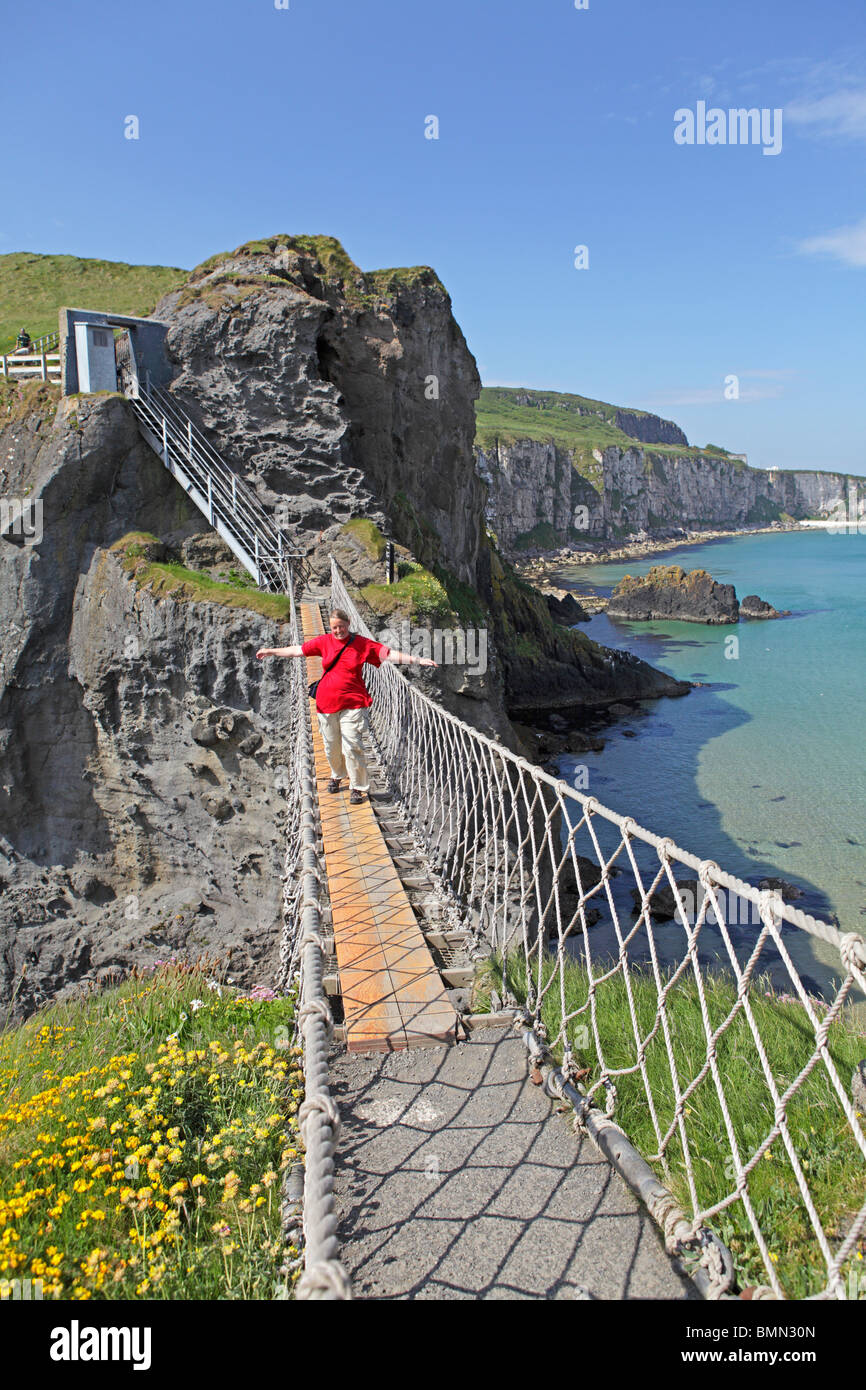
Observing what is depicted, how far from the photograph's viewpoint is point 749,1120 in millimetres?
3594

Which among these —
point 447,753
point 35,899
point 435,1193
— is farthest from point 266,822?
point 435,1193

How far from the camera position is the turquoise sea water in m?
23.7

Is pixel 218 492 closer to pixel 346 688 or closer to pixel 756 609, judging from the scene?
pixel 346 688

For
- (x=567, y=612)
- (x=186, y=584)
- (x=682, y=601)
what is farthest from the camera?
(x=682, y=601)

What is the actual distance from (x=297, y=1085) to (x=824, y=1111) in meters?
2.56

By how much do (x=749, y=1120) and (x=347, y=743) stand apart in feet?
16.0

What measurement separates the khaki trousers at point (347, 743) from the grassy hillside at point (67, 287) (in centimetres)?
2448

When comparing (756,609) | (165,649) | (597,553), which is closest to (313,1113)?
(165,649)

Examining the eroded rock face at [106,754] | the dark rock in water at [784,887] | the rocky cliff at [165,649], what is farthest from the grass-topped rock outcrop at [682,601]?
the eroded rock face at [106,754]

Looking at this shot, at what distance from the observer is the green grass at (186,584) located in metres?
15.2

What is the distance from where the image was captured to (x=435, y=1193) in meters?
3.17

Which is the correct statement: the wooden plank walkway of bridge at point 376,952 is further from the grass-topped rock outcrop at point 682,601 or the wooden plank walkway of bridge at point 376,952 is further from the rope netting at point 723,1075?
the grass-topped rock outcrop at point 682,601
